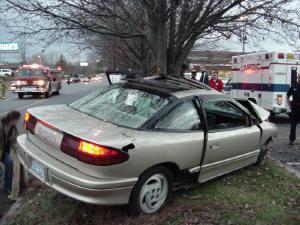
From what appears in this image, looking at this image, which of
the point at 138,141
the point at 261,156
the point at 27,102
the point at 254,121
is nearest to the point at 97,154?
the point at 138,141

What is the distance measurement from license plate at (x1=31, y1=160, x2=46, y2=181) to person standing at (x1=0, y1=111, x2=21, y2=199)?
96 cm

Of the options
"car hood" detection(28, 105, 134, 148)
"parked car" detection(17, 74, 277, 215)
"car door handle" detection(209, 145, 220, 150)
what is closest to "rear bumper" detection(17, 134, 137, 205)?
"parked car" detection(17, 74, 277, 215)

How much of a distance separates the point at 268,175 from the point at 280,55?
8120 millimetres

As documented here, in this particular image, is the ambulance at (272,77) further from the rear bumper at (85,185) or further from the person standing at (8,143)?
the rear bumper at (85,185)

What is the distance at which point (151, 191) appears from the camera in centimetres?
395

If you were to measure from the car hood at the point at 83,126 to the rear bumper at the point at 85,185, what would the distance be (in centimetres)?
37

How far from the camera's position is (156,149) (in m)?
3.78

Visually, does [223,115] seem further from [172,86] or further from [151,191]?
[151,191]

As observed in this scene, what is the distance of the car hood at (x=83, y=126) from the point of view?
11.7 ft

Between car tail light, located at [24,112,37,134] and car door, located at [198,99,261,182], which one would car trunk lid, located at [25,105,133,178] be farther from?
car door, located at [198,99,261,182]

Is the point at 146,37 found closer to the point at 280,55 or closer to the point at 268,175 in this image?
the point at 268,175

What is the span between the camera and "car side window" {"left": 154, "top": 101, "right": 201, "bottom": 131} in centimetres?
412

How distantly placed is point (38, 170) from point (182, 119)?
1.79 meters

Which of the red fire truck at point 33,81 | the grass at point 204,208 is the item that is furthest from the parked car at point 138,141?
the red fire truck at point 33,81
